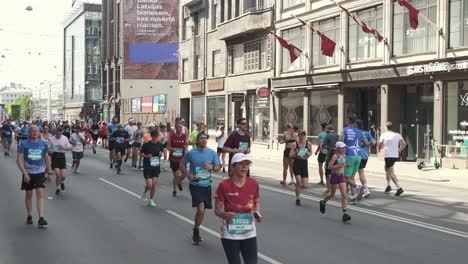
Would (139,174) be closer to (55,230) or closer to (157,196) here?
(157,196)

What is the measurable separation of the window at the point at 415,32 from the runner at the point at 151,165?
15094 mm

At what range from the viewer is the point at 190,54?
4888 centimetres

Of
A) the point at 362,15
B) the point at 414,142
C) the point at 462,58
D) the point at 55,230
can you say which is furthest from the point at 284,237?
the point at 362,15

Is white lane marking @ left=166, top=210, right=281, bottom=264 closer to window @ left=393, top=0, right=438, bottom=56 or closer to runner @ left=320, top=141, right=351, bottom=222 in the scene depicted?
runner @ left=320, top=141, right=351, bottom=222

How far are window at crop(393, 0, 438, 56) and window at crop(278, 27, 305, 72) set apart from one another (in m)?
7.92

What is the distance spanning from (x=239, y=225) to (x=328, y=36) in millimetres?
26716

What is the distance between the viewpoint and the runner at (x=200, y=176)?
28.4 feet

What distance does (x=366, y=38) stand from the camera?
2830 centimetres

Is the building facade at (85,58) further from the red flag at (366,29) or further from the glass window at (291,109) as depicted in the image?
the red flag at (366,29)

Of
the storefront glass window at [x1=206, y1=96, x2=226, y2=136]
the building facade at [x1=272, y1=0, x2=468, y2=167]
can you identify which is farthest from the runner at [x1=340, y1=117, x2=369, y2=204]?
the storefront glass window at [x1=206, y1=96, x2=226, y2=136]

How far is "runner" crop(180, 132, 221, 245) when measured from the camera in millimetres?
8659

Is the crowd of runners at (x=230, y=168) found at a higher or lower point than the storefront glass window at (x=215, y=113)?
lower

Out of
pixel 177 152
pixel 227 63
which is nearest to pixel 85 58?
pixel 227 63

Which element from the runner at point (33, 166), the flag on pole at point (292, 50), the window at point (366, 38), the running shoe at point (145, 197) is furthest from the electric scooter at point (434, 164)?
the runner at point (33, 166)
